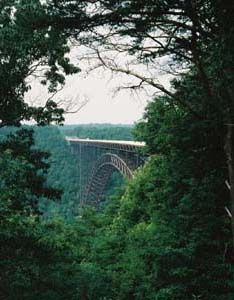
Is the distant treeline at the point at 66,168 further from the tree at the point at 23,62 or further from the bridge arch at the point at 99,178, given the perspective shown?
the tree at the point at 23,62

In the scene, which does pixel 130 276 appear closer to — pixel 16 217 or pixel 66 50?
pixel 16 217

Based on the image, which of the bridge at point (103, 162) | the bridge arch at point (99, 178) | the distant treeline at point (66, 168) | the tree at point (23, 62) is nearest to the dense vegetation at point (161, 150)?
the tree at point (23, 62)

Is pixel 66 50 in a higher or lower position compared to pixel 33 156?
higher

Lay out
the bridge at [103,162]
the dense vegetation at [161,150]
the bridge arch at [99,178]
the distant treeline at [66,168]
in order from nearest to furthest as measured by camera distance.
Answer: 1. the dense vegetation at [161,150]
2. the bridge at [103,162]
3. the bridge arch at [99,178]
4. the distant treeline at [66,168]

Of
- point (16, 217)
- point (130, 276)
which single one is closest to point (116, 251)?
point (130, 276)

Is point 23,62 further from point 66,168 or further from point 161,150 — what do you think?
point 66,168

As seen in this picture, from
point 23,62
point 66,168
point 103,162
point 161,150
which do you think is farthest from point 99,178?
point 23,62
